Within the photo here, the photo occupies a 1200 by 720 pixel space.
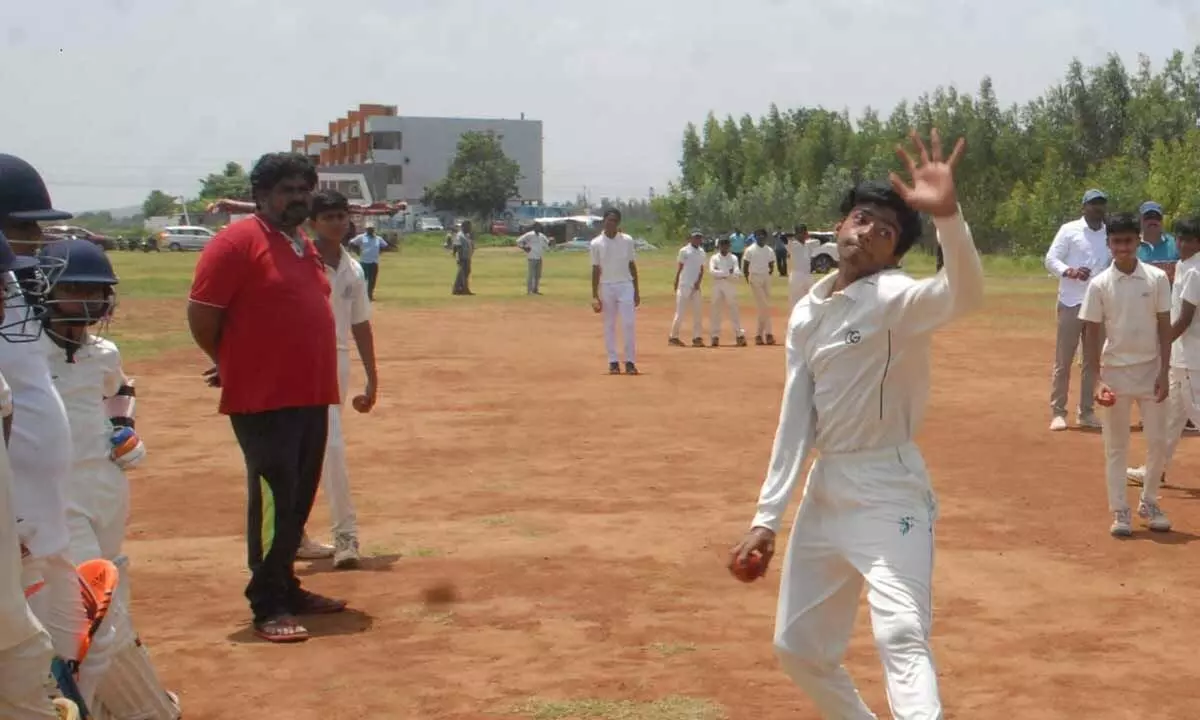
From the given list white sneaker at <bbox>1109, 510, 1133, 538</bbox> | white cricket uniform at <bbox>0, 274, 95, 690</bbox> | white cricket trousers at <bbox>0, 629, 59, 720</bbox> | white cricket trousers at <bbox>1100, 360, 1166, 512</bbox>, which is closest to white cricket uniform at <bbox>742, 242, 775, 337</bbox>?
white cricket trousers at <bbox>1100, 360, 1166, 512</bbox>

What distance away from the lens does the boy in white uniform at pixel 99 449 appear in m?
5.24

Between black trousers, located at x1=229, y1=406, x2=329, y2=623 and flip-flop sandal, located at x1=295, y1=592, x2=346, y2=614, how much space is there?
0.14 metres

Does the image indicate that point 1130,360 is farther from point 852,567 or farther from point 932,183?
point 932,183

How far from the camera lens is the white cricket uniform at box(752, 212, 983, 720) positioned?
15.3 ft

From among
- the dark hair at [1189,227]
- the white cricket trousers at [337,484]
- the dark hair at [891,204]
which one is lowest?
the white cricket trousers at [337,484]

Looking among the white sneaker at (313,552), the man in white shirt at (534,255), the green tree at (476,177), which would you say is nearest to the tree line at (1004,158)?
the man in white shirt at (534,255)

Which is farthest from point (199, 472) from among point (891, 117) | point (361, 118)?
point (361, 118)

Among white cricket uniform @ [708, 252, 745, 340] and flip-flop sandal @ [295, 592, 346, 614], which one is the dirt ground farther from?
white cricket uniform @ [708, 252, 745, 340]

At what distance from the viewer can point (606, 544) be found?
913 cm

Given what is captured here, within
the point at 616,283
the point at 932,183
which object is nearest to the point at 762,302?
the point at 616,283

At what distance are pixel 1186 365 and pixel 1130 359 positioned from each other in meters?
1.11

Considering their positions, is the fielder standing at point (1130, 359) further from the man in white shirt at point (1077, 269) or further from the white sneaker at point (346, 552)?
the white sneaker at point (346, 552)

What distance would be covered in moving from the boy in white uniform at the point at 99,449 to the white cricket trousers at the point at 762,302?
19.4 meters

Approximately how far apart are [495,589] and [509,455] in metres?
4.63
